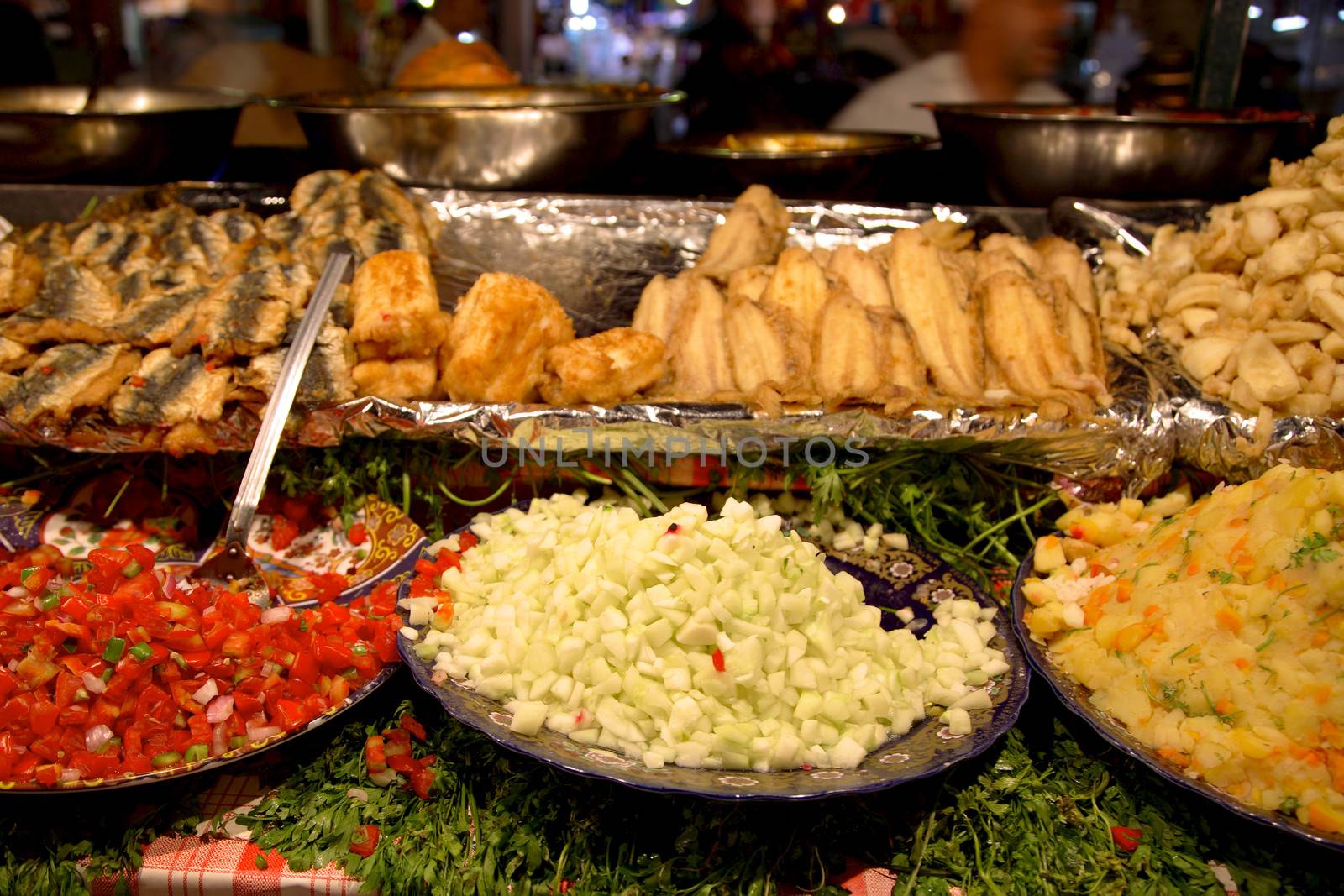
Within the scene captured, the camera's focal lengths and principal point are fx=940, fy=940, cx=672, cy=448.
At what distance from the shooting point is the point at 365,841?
179 centimetres

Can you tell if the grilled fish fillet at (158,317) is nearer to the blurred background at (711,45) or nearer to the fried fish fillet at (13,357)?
the fried fish fillet at (13,357)

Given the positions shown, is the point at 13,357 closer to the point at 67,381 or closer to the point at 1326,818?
the point at 67,381

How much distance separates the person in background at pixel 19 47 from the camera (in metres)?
6.90

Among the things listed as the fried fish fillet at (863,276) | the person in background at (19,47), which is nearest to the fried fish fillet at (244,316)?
the fried fish fillet at (863,276)

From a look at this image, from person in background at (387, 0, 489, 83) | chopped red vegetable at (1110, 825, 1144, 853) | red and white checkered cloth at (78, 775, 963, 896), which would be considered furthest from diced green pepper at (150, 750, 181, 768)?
person in background at (387, 0, 489, 83)

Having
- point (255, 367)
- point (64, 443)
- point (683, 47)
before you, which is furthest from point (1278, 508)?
point (683, 47)

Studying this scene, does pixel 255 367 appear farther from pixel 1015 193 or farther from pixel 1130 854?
pixel 1015 193

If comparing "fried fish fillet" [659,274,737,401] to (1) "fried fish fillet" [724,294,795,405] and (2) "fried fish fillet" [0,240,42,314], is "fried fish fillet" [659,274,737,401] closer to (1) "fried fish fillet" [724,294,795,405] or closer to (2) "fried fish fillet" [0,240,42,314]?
(1) "fried fish fillet" [724,294,795,405]

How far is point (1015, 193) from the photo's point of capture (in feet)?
12.1

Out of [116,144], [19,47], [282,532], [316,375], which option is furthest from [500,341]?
[19,47]

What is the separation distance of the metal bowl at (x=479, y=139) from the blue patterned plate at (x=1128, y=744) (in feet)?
8.50

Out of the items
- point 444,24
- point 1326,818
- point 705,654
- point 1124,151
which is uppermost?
point 444,24

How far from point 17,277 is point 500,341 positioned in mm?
1509

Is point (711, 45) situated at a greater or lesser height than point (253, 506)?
greater
